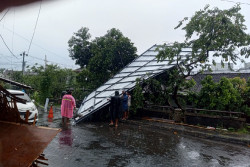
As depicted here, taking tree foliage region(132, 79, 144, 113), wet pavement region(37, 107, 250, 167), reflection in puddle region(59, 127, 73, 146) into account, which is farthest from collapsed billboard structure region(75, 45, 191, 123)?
wet pavement region(37, 107, 250, 167)

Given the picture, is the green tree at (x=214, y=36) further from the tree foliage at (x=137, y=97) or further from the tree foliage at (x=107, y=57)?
the tree foliage at (x=107, y=57)

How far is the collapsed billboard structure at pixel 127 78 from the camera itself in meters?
12.2

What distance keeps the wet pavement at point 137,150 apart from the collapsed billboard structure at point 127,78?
3016 millimetres

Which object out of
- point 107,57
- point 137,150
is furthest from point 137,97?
point 107,57

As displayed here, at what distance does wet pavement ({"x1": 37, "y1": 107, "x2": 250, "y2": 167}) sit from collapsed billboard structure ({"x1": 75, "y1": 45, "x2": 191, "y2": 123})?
3.02 meters

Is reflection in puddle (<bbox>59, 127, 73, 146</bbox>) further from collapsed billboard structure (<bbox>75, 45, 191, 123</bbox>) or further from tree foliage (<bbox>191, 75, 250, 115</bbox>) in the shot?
tree foliage (<bbox>191, 75, 250, 115</bbox>)

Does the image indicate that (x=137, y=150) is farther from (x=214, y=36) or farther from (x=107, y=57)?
(x=107, y=57)

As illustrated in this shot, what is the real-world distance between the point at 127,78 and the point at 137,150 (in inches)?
321

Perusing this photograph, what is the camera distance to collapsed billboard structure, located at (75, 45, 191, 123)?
12227 millimetres

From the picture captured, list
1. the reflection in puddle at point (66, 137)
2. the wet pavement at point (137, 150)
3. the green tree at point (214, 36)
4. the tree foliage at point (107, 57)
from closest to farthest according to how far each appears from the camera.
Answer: the wet pavement at point (137, 150) < the reflection in puddle at point (66, 137) < the green tree at point (214, 36) < the tree foliage at point (107, 57)

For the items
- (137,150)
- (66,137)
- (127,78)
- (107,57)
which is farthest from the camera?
(107,57)

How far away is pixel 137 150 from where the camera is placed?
6691mm

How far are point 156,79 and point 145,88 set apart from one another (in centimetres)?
84

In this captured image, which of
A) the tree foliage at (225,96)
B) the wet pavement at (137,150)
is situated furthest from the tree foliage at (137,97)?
the wet pavement at (137,150)
